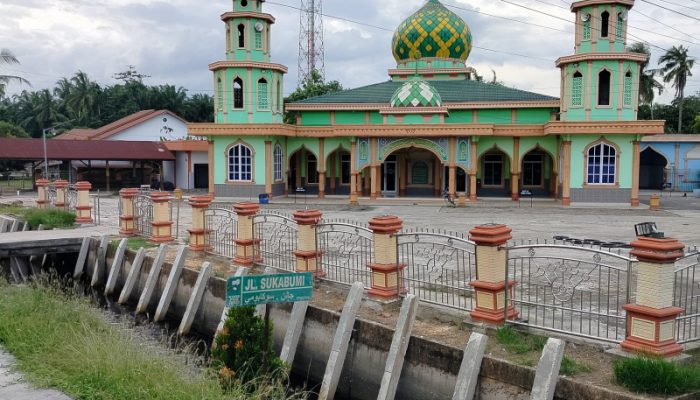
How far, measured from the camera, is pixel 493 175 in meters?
33.0

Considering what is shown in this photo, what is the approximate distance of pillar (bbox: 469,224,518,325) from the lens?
861 cm

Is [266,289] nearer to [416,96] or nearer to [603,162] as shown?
[603,162]

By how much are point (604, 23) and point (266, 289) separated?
26530mm

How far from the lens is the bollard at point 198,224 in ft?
49.0

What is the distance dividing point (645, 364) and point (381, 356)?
353cm

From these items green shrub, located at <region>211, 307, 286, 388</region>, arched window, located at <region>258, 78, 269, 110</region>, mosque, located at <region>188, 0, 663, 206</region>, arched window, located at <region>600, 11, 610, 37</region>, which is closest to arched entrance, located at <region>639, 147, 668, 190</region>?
mosque, located at <region>188, 0, 663, 206</region>

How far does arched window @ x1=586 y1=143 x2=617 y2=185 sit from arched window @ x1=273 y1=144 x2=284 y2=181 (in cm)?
1497

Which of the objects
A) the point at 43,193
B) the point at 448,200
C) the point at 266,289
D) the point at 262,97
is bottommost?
the point at 448,200

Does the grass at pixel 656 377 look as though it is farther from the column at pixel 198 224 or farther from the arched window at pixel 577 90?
the arched window at pixel 577 90

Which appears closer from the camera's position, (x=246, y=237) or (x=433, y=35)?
(x=246, y=237)

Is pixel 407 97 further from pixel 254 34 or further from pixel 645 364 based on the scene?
pixel 645 364

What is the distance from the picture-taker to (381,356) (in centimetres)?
888

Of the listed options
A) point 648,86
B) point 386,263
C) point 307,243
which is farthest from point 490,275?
point 648,86

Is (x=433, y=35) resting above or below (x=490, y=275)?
above
